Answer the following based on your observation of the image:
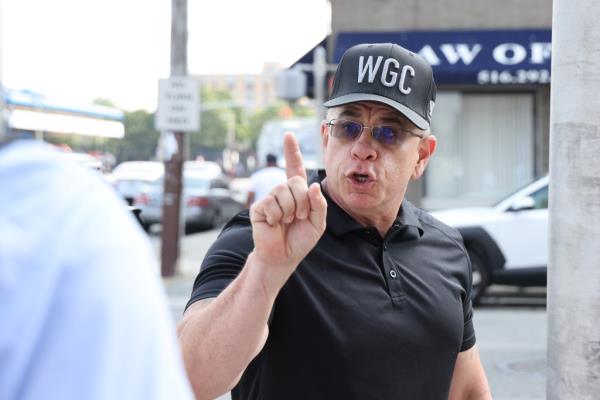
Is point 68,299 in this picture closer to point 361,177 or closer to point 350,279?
point 350,279

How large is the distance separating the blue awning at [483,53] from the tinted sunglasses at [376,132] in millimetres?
13039

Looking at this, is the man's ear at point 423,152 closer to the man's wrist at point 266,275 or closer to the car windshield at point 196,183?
the man's wrist at point 266,275

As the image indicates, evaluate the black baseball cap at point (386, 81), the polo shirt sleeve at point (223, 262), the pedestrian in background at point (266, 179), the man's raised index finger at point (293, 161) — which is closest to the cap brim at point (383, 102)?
the black baseball cap at point (386, 81)

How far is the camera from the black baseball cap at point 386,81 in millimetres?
2395

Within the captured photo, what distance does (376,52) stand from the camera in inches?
95.8

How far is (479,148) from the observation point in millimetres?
16328

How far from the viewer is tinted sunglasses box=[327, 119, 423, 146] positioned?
96.2 inches

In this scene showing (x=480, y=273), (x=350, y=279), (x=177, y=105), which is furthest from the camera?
(x=177, y=105)

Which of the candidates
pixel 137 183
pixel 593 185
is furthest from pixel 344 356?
pixel 137 183

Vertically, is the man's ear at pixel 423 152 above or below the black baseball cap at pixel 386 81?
below

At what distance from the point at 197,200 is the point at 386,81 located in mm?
18776

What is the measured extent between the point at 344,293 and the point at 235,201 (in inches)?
832

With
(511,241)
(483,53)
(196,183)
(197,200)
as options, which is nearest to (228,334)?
(511,241)

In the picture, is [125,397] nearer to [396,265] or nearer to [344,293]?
[344,293]
